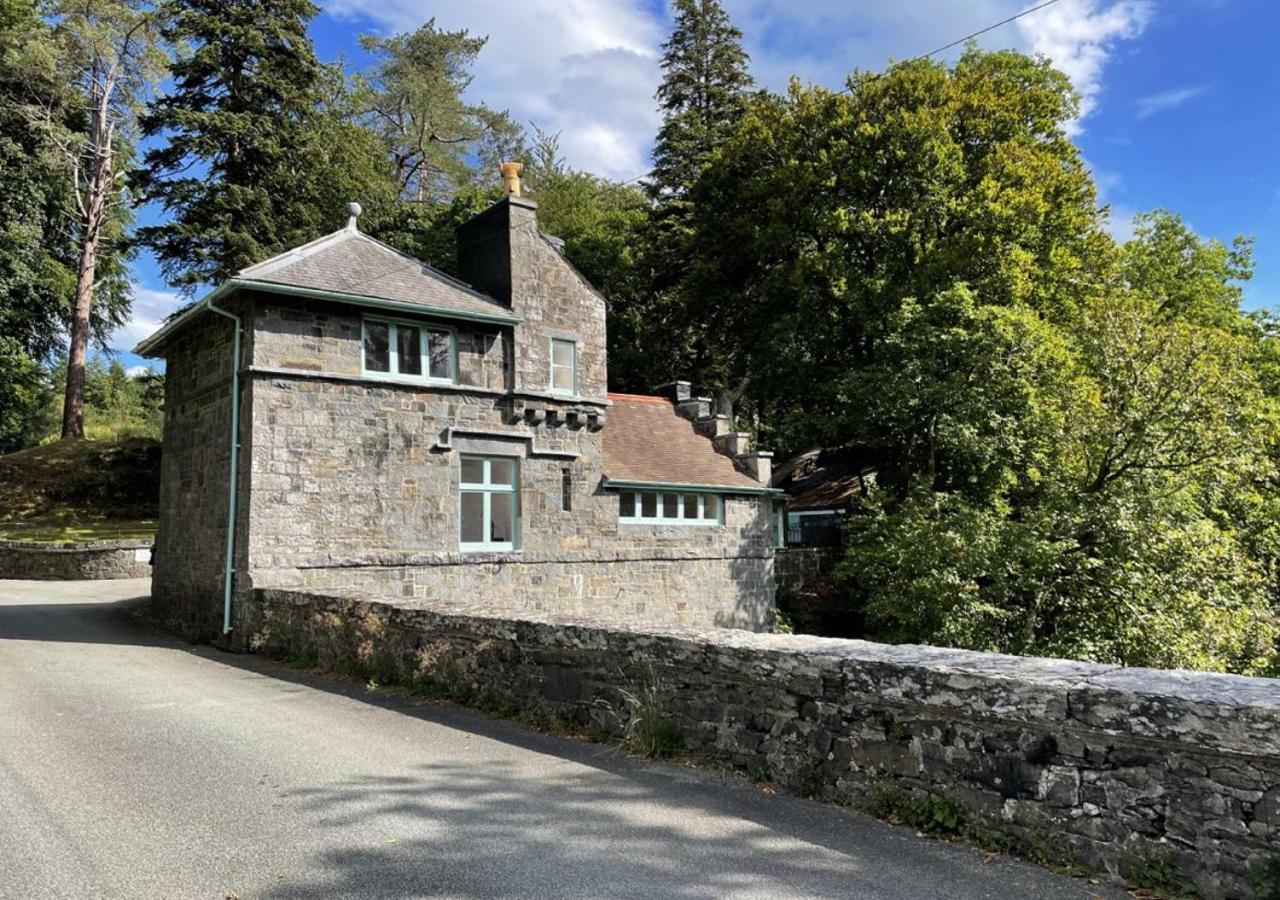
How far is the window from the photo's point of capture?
18938 mm

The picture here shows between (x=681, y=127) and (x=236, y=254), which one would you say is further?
(x=681, y=127)

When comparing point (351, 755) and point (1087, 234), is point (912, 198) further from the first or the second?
point (351, 755)

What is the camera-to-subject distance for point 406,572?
15.9 meters

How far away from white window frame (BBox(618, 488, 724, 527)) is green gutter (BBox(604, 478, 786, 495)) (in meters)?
0.11

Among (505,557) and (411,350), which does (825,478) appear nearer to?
(505,557)

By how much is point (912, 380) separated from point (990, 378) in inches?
74.4

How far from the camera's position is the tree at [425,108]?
41.4 meters

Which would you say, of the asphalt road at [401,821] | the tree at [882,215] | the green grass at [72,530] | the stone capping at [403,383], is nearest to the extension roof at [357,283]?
the stone capping at [403,383]

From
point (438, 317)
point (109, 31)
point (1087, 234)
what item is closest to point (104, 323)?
point (109, 31)

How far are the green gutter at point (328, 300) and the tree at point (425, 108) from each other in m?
25.8

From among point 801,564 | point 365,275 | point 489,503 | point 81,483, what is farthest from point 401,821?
point 81,483

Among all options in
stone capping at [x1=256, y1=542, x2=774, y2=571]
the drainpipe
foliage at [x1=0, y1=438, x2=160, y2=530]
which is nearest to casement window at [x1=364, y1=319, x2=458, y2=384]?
the drainpipe

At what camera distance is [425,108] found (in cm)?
4131

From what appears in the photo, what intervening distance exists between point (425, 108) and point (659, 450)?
27409mm
